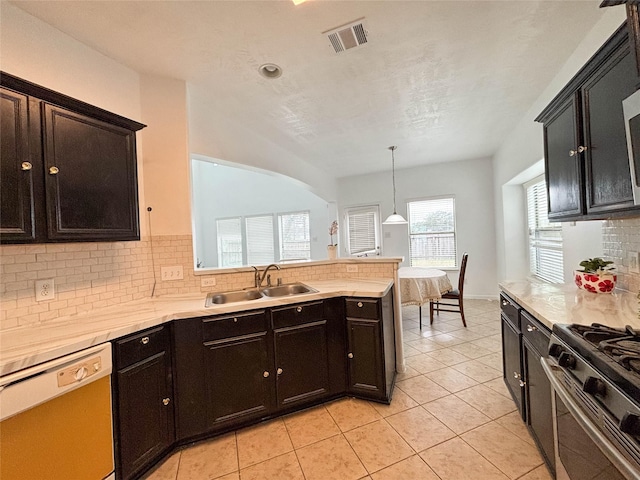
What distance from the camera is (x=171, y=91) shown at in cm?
239

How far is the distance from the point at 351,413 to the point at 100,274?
6.95 ft

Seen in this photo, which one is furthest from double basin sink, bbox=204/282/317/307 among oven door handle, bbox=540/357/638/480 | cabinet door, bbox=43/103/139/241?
oven door handle, bbox=540/357/638/480

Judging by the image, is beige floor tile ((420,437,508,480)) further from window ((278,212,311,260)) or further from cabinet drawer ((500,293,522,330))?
window ((278,212,311,260))

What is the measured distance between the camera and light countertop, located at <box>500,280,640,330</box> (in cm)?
134

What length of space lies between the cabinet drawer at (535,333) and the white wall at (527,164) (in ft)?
3.68

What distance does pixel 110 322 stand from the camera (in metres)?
1.62

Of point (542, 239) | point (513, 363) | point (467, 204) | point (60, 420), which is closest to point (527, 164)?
point (542, 239)

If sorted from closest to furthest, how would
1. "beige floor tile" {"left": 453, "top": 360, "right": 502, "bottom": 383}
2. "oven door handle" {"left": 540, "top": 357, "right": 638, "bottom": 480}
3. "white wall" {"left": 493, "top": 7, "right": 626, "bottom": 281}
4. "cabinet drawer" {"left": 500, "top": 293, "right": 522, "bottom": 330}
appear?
"oven door handle" {"left": 540, "top": 357, "right": 638, "bottom": 480}, "cabinet drawer" {"left": 500, "top": 293, "right": 522, "bottom": 330}, "white wall" {"left": 493, "top": 7, "right": 626, "bottom": 281}, "beige floor tile" {"left": 453, "top": 360, "right": 502, "bottom": 383}

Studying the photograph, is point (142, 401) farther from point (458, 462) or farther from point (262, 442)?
point (458, 462)

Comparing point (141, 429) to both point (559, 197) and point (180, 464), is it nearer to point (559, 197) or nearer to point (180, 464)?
point (180, 464)

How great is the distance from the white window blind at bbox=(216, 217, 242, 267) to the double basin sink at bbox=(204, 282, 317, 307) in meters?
5.79

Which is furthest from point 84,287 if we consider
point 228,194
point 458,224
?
point 228,194

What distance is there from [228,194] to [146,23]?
649cm

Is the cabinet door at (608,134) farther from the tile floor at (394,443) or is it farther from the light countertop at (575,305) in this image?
the tile floor at (394,443)
